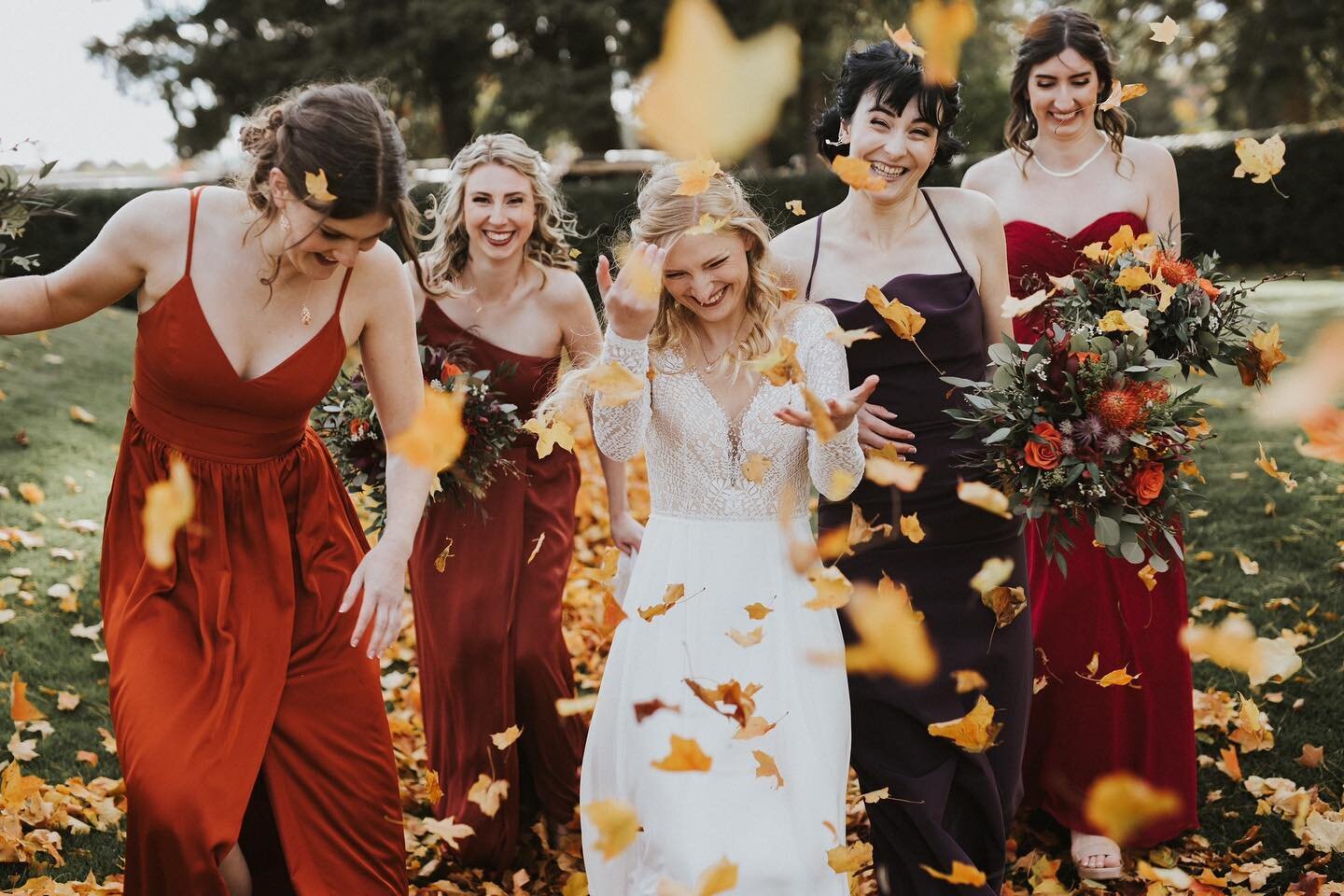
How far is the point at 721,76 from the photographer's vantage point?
23.6 m

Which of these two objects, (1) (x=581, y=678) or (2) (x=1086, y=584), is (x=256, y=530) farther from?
(1) (x=581, y=678)

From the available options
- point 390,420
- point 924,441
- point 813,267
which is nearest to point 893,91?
point 813,267

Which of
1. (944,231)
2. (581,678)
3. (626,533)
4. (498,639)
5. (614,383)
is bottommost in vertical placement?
(581,678)

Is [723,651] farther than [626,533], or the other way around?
[626,533]

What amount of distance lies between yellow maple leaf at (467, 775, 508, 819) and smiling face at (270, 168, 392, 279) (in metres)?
1.91

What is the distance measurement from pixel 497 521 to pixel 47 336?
7701 mm

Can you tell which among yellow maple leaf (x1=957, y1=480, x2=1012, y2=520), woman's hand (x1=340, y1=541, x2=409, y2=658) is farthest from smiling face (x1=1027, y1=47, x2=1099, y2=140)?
woman's hand (x1=340, y1=541, x2=409, y2=658)

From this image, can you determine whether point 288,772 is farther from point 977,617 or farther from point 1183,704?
point 1183,704

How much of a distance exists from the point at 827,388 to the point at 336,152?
136cm

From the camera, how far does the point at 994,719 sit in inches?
136

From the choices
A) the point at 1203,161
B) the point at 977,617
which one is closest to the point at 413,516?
the point at 977,617

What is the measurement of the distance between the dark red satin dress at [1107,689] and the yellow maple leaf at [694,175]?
4.11 ft

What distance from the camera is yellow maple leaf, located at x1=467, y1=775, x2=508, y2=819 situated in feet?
13.2

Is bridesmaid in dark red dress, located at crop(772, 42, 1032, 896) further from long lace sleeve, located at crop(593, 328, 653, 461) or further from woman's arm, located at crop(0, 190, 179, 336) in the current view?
woman's arm, located at crop(0, 190, 179, 336)
